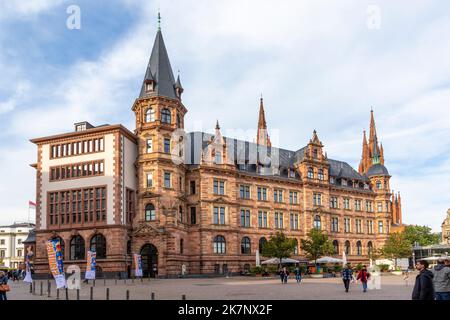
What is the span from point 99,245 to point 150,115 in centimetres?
1650

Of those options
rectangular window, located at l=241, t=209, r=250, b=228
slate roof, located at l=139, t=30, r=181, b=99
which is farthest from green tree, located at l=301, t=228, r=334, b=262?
slate roof, located at l=139, t=30, r=181, b=99

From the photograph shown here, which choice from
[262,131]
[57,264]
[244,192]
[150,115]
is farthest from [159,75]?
[262,131]

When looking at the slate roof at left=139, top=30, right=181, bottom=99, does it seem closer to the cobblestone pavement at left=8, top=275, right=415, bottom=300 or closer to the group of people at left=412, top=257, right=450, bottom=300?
the cobblestone pavement at left=8, top=275, right=415, bottom=300

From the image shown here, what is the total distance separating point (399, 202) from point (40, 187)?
3729 inches

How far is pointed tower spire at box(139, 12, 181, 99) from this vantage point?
6378 cm

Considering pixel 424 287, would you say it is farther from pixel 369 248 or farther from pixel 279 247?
pixel 369 248

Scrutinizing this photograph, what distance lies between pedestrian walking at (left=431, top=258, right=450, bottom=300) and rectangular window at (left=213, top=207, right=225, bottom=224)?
2137 inches

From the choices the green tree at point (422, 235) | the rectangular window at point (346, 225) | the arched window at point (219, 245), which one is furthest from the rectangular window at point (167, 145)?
the green tree at point (422, 235)

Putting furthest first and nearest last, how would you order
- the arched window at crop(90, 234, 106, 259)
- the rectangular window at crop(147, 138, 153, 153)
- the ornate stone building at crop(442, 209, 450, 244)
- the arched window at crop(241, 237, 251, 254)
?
the ornate stone building at crop(442, 209, 450, 244) < the arched window at crop(241, 237, 251, 254) < the rectangular window at crop(147, 138, 153, 153) < the arched window at crop(90, 234, 106, 259)

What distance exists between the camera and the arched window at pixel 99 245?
5919cm

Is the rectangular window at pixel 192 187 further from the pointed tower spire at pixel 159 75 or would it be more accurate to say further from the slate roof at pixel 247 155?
the pointed tower spire at pixel 159 75

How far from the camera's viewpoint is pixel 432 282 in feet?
43.9
